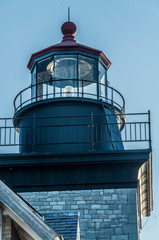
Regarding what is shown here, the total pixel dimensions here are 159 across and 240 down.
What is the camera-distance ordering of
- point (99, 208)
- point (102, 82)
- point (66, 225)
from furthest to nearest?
point (102, 82) < point (99, 208) < point (66, 225)

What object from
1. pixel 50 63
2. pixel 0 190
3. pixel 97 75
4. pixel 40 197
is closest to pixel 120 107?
pixel 97 75

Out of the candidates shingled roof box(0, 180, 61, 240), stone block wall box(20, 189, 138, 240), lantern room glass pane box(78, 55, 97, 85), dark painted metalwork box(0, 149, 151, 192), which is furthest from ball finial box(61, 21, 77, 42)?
shingled roof box(0, 180, 61, 240)

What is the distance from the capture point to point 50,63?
17141mm

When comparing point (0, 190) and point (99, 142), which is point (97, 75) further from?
point (0, 190)

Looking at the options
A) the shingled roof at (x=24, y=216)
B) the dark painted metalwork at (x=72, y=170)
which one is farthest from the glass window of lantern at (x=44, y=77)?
the shingled roof at (x=24, y=216)

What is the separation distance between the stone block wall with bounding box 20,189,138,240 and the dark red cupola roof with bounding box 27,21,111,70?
13.5 feet

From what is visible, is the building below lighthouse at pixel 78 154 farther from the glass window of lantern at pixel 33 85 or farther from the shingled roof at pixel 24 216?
the shingled roof at pixel 24 216

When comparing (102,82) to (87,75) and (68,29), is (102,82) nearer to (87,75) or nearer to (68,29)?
(87,75)

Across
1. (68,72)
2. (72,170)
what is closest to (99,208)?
(72,170)

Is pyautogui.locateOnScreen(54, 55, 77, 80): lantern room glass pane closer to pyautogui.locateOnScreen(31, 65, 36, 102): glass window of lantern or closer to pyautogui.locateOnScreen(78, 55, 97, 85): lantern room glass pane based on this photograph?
pyautogui.locateOnScreen(78, 55, 97, 85): lantern room glass pane

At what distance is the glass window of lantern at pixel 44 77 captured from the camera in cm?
1670

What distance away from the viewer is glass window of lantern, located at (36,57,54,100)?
16.7 m

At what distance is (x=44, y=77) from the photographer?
17.2 m

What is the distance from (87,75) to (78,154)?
2.90 m
